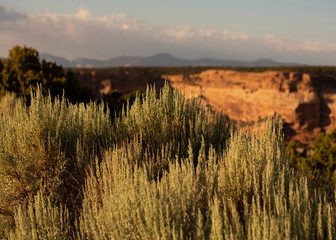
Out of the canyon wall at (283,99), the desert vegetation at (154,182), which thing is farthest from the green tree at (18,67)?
the canyon wall at (283,99)

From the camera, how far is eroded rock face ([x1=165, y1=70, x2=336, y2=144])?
5814 centimetres

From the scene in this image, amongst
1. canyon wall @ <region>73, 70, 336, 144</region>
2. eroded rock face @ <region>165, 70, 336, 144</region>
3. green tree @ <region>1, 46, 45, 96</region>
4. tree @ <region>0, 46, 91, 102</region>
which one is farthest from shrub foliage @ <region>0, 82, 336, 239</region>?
eroded rock face @ <region>165, 70, 336, 144</region>

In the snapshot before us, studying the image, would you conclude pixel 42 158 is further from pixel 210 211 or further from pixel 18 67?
pixel 18 67

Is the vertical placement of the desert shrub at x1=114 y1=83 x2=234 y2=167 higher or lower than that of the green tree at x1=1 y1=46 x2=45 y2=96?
lower

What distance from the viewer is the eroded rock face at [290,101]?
58.1 m

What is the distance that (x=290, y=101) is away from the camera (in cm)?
5831

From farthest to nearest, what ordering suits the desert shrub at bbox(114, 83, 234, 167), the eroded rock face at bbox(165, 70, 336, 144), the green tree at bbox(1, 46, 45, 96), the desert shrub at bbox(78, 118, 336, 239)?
the eroded rock face at bbox(165, 70, 336, 144) < the green tree at bbox(1, 46, 45, 96) < the desert shrub at bbox(114, 83, 234, 167) < the desert shrub at bbox(78, 118, 336, 239)

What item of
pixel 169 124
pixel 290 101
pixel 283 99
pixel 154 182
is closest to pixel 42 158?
pixel 154 182

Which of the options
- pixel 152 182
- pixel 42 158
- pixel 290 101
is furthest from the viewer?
pixel 290 101

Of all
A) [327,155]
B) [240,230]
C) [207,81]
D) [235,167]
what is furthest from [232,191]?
[207,81]

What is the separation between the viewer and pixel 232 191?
199 inches

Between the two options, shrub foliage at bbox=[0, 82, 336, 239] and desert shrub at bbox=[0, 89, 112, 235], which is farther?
desert shrub at bbox=[0, 89, 112, 235]

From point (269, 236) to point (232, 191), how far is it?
1262 mm

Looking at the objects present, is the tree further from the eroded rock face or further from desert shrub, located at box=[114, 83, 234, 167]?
the eroded rock face
